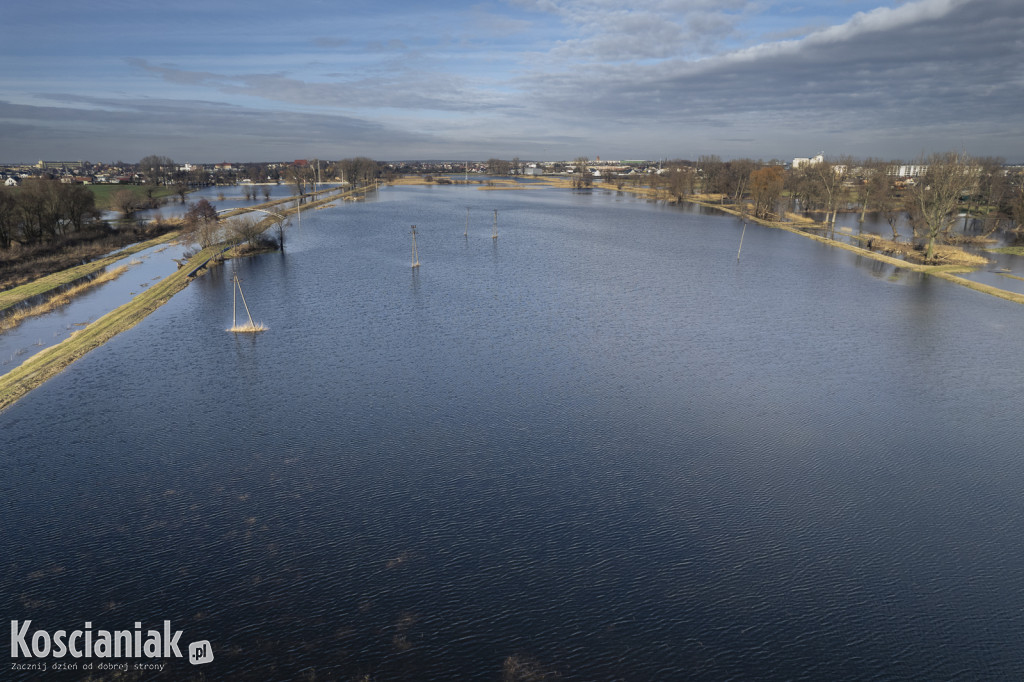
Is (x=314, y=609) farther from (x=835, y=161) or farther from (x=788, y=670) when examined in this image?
(x=835, y=161)

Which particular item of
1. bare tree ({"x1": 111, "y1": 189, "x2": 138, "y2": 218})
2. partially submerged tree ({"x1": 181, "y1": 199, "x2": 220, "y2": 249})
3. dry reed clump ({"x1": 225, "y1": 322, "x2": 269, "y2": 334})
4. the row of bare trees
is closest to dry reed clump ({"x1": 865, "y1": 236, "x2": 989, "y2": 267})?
dry reed clump ({"x1": 225, "y1": 322, "x2": 269, "y2": 334})

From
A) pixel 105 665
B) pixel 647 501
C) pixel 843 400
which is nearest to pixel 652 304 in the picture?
pixel 843 400

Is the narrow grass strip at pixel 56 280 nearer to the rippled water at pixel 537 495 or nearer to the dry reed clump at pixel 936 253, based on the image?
the rippled water at pixel 537 495

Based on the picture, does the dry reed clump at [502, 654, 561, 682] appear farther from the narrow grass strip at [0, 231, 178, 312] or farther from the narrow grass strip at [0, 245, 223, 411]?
the narrow grass strip at [0, 231, 178, 312]

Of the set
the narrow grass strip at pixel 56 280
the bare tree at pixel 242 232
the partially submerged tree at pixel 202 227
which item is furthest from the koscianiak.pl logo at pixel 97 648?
the bare tree at pixel 242 232

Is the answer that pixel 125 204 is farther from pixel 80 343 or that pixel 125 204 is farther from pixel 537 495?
pixel 537 495
